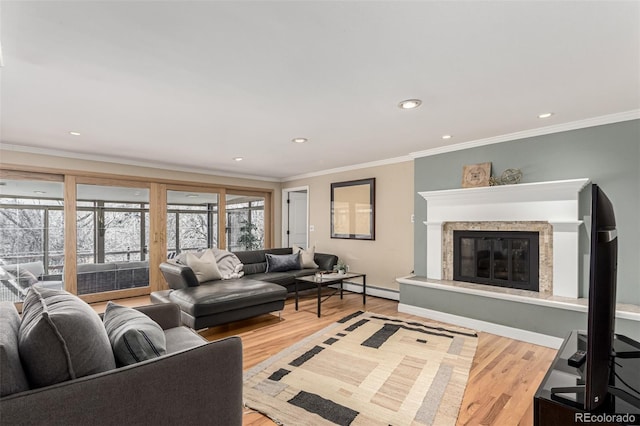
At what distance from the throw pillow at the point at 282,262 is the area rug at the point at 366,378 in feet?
6.58

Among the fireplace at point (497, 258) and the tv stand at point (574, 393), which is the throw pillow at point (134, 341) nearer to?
the tv stand at point (574, 393)

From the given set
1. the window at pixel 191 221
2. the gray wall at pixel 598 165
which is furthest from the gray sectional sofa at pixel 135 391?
the window at pixel 191 221

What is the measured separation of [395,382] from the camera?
2383 mm

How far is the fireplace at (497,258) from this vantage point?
11.7 feet

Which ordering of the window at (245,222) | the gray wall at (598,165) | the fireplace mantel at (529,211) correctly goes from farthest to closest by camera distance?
the window at (245,222)
the fireplace mantel at (529,211)
the gray wall at (598,165)

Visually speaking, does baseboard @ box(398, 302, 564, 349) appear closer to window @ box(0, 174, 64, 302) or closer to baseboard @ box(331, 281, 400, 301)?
baseboard @ box(331, 281, 400, 301)

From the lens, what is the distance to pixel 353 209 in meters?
5.70

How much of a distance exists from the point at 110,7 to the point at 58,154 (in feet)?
13.0

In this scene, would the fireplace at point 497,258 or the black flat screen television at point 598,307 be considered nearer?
the black flat screen television at point 598,307

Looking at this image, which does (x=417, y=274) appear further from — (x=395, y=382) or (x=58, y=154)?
(x=58, y=154)

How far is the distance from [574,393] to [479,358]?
6.59 ft

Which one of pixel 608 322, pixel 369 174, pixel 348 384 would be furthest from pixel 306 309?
pixel 608 322

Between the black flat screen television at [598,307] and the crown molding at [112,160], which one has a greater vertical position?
the crown molding at [112,160]

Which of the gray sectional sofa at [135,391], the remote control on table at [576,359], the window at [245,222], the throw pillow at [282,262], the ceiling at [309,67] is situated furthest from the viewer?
the window at [245,222]
